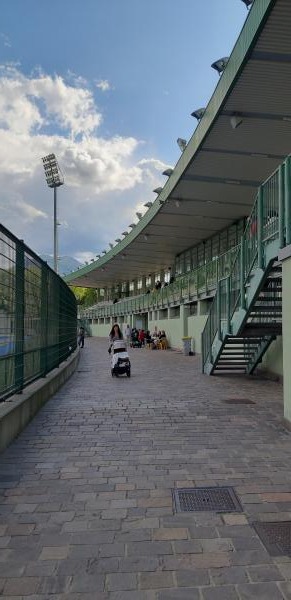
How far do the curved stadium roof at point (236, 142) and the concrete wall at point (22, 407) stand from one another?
8.17 metres

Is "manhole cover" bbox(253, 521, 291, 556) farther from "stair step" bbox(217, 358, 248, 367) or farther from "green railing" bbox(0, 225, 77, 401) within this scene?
"stair step" bbox(217, 358, 248, 367)

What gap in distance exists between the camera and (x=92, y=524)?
11.0 feet

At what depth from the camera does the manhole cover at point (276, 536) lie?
296 cm

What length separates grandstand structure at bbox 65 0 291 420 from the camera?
7.83m

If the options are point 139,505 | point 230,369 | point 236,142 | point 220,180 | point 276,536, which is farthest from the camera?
point 220,180

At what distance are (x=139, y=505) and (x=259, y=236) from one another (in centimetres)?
530

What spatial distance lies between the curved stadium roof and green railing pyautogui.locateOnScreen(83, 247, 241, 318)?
341 centimetres

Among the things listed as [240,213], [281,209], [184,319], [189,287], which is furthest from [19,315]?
[240,213]

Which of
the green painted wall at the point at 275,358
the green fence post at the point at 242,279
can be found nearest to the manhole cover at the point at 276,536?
the green fence post at the point at 242,279

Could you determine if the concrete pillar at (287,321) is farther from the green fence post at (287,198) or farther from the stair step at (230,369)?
the stair step at (230,369)

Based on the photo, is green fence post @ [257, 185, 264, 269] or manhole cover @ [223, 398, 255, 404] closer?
green fence post @ [257, 185, 264, 269]

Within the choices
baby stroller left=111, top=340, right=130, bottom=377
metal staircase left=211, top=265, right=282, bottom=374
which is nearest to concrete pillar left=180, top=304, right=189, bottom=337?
metal staircase left=211, top=265, right=282, bottom=374

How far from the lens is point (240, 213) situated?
25078 mm

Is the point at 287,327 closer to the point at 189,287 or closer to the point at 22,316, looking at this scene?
the point at 22,316
